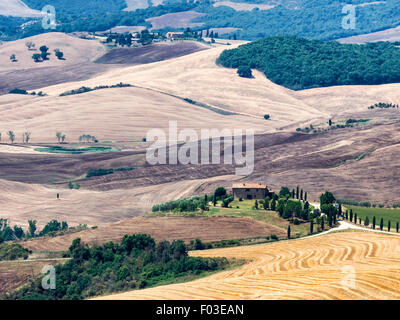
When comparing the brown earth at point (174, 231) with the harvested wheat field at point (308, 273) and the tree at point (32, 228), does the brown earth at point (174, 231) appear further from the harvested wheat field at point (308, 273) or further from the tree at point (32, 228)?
the tree at point (32, 228)

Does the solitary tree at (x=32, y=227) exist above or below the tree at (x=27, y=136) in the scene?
below

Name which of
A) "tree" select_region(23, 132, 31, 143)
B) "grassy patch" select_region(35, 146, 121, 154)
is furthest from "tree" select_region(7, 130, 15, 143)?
"grassy patch" select_region(35, 146, 121, 154)

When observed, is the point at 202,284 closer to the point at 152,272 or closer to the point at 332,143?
the point at 152,272

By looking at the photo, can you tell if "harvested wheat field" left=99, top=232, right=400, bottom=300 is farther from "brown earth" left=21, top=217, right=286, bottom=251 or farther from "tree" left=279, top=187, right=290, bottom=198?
"tree" left=279, top=187, right=290, bottom=198

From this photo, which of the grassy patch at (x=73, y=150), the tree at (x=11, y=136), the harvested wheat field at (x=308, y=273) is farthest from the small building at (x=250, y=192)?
the tree at (x=11, y=136)

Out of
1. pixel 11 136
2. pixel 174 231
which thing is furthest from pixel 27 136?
pixel 174 231

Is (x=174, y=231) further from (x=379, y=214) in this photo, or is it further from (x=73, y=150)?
(x=73, y=150)
